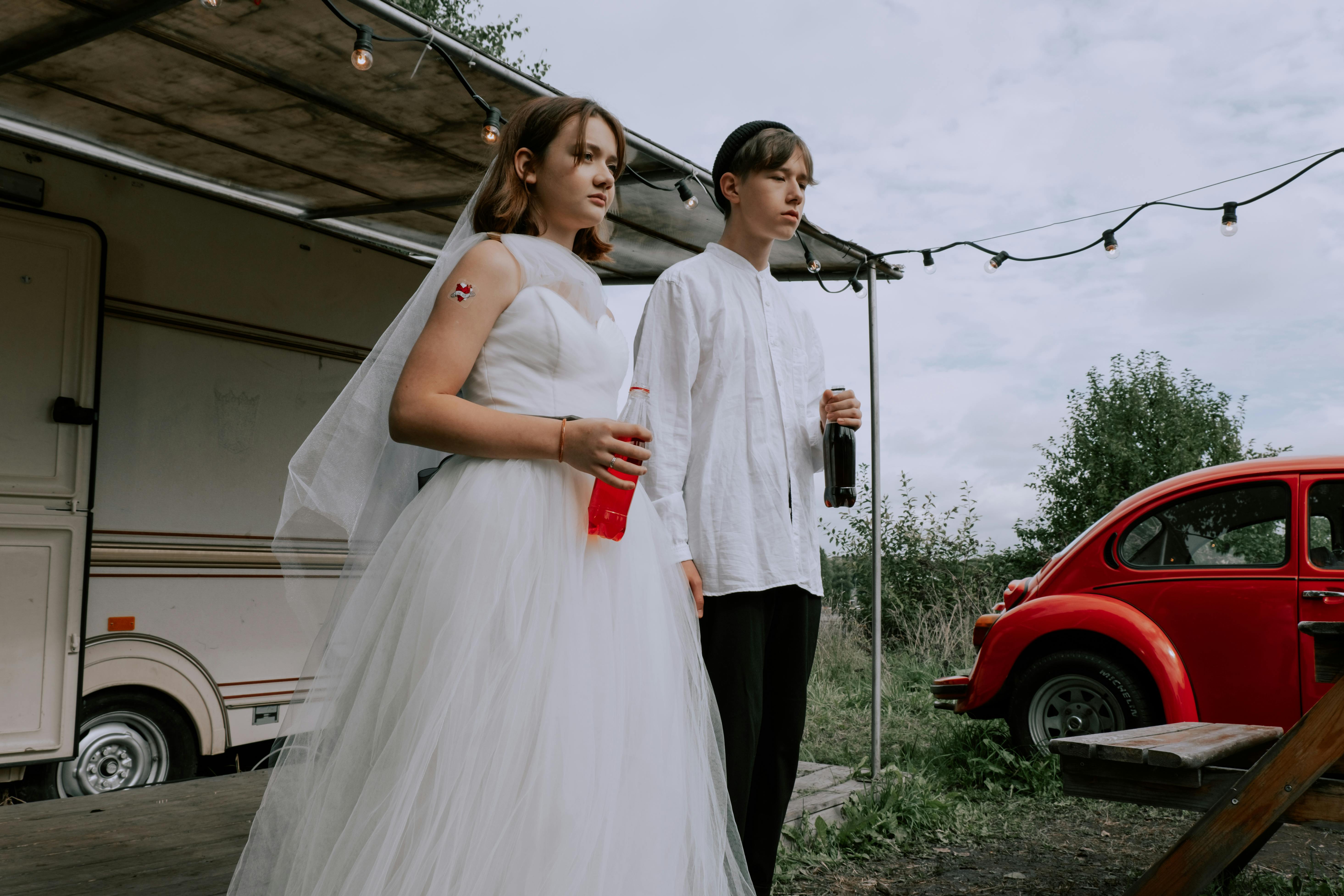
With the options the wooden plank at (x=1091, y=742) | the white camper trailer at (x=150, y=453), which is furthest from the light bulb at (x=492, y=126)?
the wooden plank at (x=1091, y=742)

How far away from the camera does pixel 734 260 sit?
258 cm

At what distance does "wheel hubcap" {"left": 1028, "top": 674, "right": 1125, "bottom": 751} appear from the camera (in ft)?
17.0

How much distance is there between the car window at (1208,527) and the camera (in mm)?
5246

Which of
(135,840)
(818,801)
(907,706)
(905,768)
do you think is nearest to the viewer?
(135,840)

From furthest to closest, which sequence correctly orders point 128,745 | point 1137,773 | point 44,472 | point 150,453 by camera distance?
point 150,453 → point 128,745 → point 44,472 → point 1137,773

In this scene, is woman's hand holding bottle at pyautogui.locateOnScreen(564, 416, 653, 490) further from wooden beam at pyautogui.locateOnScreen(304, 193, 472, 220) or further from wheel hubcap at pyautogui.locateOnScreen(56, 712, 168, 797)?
wooden beam at pyautogui.locateOnScreen(304, 193, 472, 220)

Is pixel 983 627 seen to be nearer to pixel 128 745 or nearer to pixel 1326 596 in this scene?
pixel 1326 596

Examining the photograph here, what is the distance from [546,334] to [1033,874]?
3223mm

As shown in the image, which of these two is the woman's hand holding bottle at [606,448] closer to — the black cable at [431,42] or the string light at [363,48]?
the black cable at [431,42]

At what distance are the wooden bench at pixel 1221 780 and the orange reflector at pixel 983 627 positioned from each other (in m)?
2.81

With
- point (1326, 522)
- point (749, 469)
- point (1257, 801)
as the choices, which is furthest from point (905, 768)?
point (749, 469)

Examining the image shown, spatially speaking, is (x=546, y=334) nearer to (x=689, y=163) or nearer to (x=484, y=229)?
(x=484, y=229)

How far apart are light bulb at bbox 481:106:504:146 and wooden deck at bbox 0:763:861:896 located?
236 cm

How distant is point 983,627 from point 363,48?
4593 mm
